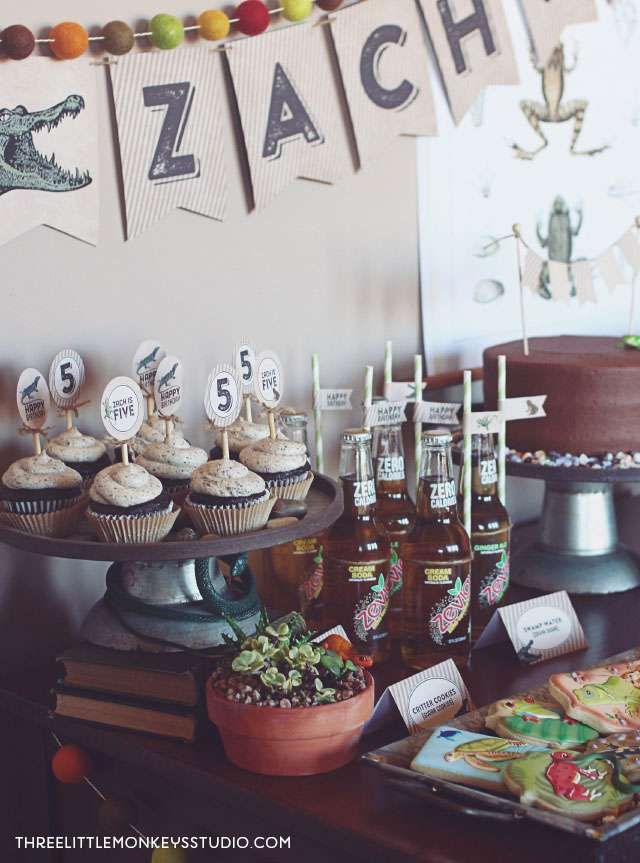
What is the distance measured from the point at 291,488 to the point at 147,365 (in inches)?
11.2

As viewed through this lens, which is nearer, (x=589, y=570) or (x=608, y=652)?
(x=608, y=652)

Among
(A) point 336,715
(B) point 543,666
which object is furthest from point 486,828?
(B) point 543,666

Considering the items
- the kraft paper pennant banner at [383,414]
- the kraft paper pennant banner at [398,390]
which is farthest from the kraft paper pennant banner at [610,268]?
the kraft paper pennant banner at [383,414]

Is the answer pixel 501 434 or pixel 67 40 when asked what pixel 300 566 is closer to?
pixel 501 434

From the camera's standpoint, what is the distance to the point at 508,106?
85.0 inches

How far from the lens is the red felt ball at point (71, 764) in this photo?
1.39 m

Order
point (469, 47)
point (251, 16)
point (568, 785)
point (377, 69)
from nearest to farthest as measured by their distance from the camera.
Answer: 1. point (568, 785)
2. point (251, 16)
3. point (377, 69)
4. point (469, 47)

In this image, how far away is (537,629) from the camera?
5.23 feet

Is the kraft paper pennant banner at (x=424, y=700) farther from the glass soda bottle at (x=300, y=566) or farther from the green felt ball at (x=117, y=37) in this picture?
the green felt ball at (x=117, y=37)

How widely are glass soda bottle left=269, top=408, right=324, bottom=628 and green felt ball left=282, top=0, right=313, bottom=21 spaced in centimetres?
59

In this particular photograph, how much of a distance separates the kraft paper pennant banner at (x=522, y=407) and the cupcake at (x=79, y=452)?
610 mm

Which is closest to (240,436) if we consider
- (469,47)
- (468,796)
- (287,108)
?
(287,108)

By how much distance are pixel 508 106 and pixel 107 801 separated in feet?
4.75

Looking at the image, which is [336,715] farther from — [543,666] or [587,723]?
[543,666]
